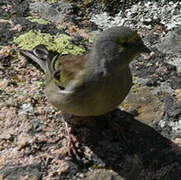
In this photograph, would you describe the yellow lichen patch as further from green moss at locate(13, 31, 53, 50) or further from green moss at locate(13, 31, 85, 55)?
green moss at locate(13, 31, 53, 50)

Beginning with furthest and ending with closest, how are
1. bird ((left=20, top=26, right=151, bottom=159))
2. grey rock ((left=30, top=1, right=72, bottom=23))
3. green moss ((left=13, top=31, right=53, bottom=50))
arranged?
grey rock ((left=30, top=1, right=72, bottom=23))
green moss ((left=13, top=31, right=53, bottom=50))
bird ((left=20, top=26, right=151, bottom=159))

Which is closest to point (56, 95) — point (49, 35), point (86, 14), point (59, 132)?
point (59, 132)

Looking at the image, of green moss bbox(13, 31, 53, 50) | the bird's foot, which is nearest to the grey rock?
green moss bbox(13, 31, 53, 50)

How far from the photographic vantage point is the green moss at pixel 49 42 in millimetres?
5027

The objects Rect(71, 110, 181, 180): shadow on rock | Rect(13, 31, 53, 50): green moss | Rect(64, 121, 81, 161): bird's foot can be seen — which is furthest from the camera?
Rect(13, 31, 53, 50): green moss

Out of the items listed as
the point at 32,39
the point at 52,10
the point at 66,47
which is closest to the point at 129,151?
the point at 66,47

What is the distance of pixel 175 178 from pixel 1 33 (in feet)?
9.04

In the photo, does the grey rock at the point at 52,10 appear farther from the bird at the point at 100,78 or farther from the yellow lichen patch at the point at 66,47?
the bird at the point at 100,78

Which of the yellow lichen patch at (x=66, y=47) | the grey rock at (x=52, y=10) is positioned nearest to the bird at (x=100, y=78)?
the yellow lichen patch at (x=66, y=47)

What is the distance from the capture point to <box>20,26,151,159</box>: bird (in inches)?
159

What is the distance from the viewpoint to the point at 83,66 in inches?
168

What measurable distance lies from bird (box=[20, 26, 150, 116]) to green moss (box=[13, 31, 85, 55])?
645 mm

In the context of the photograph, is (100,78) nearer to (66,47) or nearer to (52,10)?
(66,47)

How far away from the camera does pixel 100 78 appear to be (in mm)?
4078
